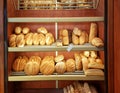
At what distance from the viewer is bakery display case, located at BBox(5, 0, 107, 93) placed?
1.94 meters

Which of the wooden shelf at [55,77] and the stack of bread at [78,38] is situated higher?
the stack of bread at [78,38]

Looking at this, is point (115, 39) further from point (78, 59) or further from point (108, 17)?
point (78, 59)

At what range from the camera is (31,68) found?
2.05 meters

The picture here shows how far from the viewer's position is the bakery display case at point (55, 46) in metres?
1.94

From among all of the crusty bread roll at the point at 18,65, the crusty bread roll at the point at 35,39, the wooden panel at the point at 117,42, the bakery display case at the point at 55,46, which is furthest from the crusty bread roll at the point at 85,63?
the crusty bread roll at the point at 18,65

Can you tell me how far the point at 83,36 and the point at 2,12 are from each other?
85cm

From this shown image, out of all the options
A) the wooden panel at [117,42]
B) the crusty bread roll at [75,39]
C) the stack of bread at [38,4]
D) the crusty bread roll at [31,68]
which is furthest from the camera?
the stack of bread at [38,4]

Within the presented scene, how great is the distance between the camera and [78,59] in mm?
2205

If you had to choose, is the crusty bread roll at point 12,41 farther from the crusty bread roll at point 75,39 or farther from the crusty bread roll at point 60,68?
the crusty bread roll at point 75,39

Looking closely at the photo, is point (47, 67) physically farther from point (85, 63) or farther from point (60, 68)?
point (85, 63)

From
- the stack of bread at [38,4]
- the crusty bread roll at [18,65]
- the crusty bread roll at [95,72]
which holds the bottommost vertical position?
the crusty bread roll at [95,72]

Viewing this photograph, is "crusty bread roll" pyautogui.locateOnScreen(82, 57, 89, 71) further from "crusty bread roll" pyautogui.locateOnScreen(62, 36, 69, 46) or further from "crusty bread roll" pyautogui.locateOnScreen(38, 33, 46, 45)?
"crusty bread roll" pyautogui.locateOnScreen(38, 33, 46, 45)

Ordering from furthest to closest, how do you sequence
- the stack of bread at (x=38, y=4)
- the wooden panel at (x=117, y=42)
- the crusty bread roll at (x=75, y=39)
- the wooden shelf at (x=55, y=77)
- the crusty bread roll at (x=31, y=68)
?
1. the stack of bread at (x=38, y=4)
2. the crusty bread roll at (x=75, y=39)
3. the crusty bread roll at (x=31, y=68)
4. the wooden shelf at (x=55, y=77)
5. the wooden panel at (x=117, y=42)

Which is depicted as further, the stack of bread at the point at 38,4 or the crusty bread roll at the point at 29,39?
the stack of bread at the point at 38,4
